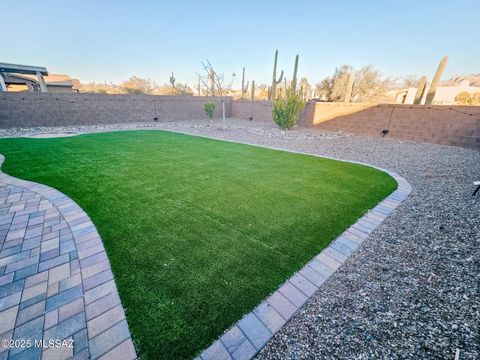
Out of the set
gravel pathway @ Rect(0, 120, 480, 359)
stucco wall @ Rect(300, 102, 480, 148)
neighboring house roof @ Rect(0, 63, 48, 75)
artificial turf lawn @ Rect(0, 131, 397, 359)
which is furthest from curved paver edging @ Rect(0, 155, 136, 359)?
neighboring house roof @ Rect(0, 63, 48, 75)

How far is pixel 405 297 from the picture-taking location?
1.72 m

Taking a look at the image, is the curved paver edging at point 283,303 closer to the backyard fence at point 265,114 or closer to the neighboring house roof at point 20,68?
the backyard fence at point 265,114

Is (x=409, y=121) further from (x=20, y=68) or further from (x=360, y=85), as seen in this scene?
(x=20, y=68)

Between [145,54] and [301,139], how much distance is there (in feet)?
75.3

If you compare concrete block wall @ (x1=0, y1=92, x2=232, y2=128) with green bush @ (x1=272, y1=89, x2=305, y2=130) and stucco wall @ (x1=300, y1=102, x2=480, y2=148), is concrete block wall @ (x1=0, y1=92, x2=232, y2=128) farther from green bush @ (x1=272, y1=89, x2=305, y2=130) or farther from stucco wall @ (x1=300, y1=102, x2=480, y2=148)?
stucco wall @ (x1=300, y1=102, x2=480, y2=148)

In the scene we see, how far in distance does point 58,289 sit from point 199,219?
4.95 feet

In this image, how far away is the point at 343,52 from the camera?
15516 millimetres

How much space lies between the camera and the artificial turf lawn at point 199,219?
61.5 inches

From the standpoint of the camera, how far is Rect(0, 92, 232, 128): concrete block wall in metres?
9.66

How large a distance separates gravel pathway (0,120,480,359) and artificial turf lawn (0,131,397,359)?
1.24 feet

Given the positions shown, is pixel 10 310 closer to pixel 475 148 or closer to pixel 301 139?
pixel 301 139

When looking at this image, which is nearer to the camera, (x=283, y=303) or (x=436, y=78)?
(x=283, y=303)

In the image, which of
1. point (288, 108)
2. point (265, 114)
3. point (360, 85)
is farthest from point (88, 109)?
point (360, 85)

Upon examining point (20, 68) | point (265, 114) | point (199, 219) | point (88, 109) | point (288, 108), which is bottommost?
point (199, 219)
